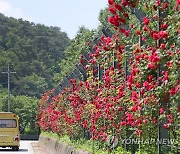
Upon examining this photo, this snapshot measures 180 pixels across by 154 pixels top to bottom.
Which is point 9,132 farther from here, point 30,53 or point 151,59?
point 30,53

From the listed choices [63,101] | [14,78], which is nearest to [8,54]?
[14,78]

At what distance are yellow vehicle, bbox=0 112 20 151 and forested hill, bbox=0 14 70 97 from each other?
267ft

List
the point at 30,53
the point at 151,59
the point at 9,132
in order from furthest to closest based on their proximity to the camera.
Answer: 1. the point at 30,53
2. the point at 9,132
3. the point at 151,59

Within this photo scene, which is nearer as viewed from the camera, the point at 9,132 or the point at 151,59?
the point at 151,59

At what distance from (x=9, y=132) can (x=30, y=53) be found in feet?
313

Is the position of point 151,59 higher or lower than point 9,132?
higher

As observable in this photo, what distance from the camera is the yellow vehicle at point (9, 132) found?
130 feet

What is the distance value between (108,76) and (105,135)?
145 centimetres

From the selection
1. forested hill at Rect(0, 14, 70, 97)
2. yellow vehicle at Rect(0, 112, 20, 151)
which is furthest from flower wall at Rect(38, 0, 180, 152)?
forested hill at Rect(0, 14, 70, 97)

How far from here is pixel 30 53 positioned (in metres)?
135

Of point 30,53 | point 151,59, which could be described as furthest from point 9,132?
point 30,53

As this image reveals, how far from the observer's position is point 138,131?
1059 cm

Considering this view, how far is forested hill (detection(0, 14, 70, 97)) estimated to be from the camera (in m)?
125

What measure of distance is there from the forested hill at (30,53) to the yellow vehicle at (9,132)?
8136 centimetres
